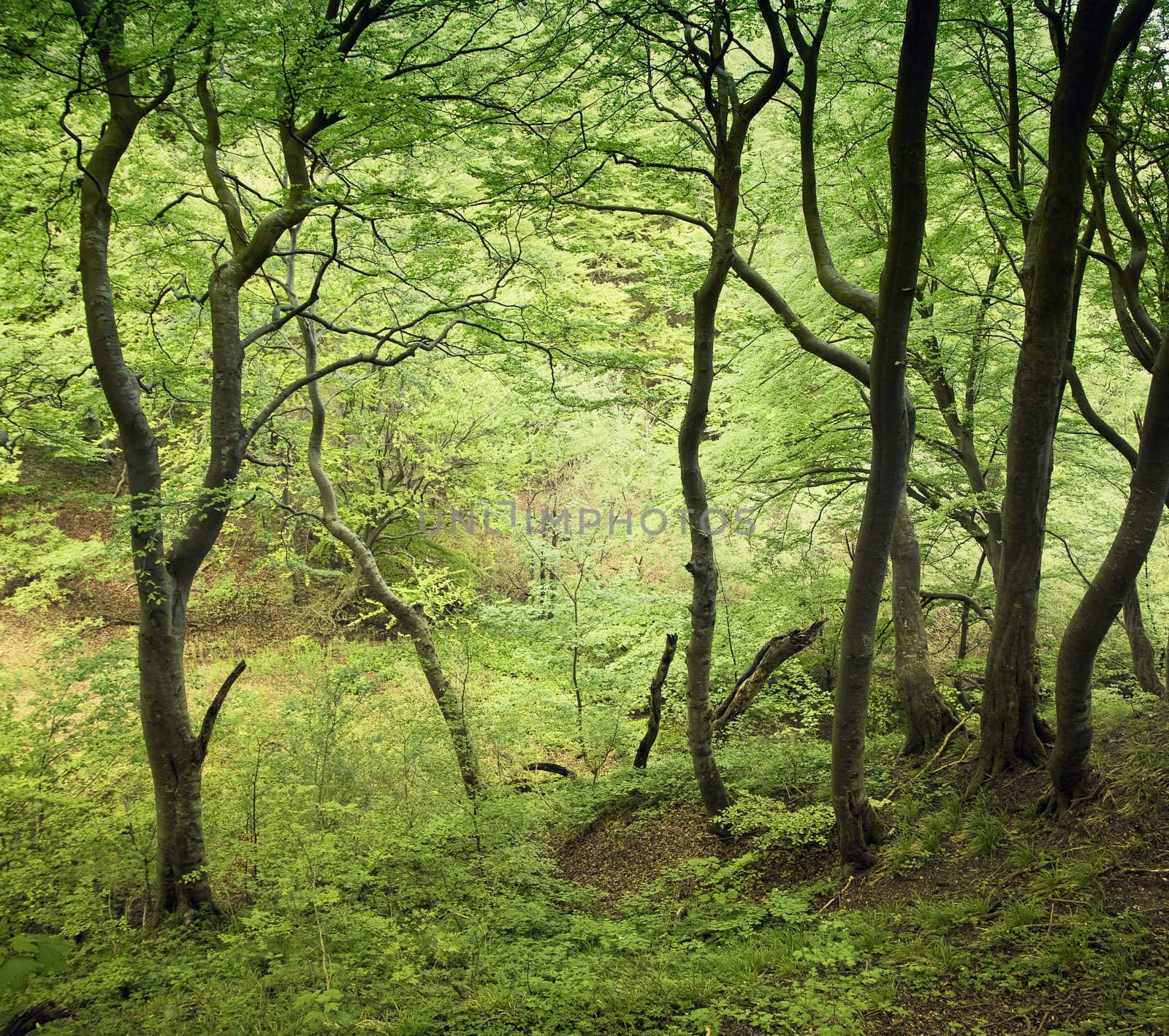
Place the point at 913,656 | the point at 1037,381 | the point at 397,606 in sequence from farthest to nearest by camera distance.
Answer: the point at 397,606 < the point at 913,656 < the point at 1037,381

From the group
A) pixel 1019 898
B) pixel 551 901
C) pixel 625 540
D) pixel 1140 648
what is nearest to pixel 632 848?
pixel 551 901

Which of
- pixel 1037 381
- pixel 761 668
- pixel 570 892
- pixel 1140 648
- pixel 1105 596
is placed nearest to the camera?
pixel 1105 596

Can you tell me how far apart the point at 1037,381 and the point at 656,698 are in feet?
16.9

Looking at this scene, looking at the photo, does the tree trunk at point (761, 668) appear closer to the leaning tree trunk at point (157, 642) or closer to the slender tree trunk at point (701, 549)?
the slender tree trunk at point (701, 549)

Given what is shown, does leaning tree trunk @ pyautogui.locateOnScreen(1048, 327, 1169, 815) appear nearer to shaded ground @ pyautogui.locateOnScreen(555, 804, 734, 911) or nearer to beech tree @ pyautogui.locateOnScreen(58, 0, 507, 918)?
shaded ground @ pyautogui.locateOnScreen(555, 804, 734, 911)

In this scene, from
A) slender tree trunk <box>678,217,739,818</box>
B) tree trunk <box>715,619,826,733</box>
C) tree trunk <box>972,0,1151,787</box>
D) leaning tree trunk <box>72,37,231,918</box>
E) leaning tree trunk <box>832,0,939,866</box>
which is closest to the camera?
tree trunk <box>972,0,1151,787</box>

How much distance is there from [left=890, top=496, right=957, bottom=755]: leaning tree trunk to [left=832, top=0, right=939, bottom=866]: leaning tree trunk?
209cm

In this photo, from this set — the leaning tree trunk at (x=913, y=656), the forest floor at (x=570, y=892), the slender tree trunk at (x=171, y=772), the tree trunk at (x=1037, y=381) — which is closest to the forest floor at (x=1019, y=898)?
the forest floor at (x=570, y=892)

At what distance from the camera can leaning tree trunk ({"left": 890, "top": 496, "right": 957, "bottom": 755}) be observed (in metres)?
7.06

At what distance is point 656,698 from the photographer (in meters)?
8.47

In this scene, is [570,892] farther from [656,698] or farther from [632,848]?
[656,698]

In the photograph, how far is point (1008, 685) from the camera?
17.1ft

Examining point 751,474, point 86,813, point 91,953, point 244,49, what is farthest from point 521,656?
point 244,49

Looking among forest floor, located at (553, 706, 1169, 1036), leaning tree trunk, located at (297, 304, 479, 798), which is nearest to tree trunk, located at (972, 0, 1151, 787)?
forest floor, located at (553, 706, 1169, 1036)
